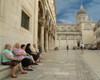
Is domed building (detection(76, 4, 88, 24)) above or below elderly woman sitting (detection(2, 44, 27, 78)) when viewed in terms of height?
above

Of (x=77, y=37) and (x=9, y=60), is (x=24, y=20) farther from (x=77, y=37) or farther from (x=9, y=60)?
(x=77, y=37)

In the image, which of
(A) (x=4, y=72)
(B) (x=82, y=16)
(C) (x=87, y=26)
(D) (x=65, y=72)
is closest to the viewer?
(A) (x=4, y=72)

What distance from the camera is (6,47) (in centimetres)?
390

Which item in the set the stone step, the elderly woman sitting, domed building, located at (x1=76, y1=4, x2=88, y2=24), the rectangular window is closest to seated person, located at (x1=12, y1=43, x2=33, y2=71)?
the elderly woman sitting

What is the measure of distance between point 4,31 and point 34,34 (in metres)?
4.24

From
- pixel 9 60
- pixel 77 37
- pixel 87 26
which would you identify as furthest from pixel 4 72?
pixel 87 26

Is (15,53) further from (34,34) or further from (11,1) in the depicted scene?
(34,34)

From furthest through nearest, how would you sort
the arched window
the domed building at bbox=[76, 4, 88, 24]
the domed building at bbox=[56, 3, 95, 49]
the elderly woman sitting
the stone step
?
the domed building at bbox=[76, 4, 88, 24] < the arched window < the domed building at bbox=[56, 3, 95, 49] < the elderly woman sitting < the stone step

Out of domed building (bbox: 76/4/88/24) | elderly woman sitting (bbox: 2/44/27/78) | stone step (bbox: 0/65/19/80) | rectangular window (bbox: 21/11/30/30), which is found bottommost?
Answer: stone step (bbox: 0/65/19/80)

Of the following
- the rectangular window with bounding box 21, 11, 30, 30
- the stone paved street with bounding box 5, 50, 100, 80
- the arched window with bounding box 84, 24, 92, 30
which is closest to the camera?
the stone paved street with bounding box 5, 50, 100, 80

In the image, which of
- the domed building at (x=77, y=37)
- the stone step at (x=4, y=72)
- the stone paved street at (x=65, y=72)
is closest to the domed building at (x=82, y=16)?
the domed building at (x=77, y=37)

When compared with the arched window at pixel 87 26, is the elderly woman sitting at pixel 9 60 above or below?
below

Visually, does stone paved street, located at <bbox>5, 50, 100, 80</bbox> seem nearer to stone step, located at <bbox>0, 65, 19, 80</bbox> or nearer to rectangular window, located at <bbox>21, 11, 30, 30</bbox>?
stone step, located at <bbox>0, 65, 19, 80</bbox>

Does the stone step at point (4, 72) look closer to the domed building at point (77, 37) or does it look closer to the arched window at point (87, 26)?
the domed building at point (77, 37)
